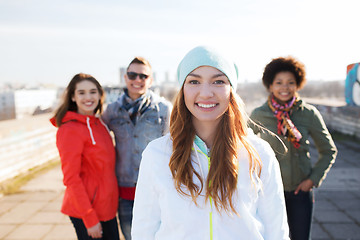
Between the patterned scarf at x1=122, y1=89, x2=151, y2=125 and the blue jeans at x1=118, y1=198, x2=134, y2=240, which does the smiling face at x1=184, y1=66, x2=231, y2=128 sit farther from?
the blue jeans at x1=118, y1=198, x2=134, y2=240

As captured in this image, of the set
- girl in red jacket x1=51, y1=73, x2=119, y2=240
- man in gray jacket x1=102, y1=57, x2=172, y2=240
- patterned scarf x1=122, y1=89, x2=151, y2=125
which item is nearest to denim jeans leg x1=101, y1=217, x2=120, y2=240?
girl in red jacket x1=51, y1=73, x2=119, y2=240

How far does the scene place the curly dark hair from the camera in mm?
2391

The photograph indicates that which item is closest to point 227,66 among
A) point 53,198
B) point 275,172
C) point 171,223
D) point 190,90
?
point 190,90

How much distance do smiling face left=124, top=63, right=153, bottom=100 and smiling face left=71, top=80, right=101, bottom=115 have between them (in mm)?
288

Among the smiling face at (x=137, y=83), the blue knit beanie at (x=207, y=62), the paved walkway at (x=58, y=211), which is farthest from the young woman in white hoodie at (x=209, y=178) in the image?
the paved walkway at (x=58, y=211)

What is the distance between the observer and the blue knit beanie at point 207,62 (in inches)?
52.3

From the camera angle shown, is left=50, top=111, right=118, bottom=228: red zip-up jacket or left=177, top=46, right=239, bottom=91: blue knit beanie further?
left=50, top=111, right=118, bottom=228: red zip-up jacket

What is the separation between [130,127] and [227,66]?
1257mm

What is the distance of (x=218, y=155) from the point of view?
1.37 meters

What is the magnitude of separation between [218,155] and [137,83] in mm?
1318

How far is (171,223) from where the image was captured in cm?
127

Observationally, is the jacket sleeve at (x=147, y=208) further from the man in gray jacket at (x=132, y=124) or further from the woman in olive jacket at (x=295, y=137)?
the woman in olive jacket at (x=295, y=137)

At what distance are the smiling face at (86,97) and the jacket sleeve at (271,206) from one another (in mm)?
1515

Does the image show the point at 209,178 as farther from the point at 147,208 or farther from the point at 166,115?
the point at 166,115
